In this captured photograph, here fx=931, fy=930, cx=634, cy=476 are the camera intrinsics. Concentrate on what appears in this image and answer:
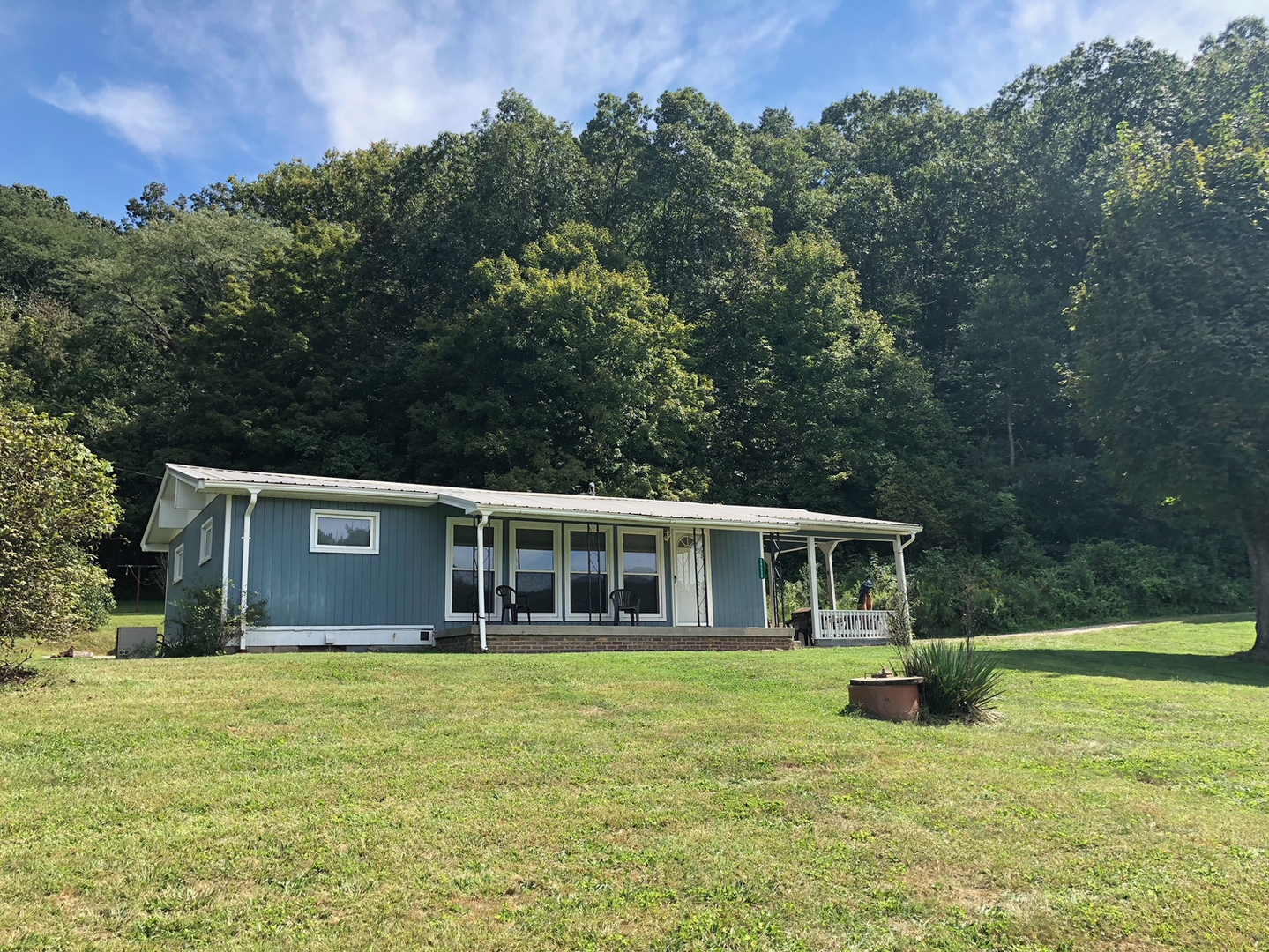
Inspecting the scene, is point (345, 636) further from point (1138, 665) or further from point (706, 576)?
point (1138, 665)

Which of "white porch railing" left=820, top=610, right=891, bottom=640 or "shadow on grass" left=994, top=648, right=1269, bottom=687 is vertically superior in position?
"white porch railing" left=820, top=610, right=891, bottom=640

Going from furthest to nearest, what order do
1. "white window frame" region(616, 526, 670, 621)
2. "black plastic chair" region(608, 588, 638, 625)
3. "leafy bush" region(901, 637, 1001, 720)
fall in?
"white window frame" region(616, 526, 670, 621)
"black plastic chair" region(608, 588, 638, 625)
"leafy bush" region(901, 637, 1001, 720)

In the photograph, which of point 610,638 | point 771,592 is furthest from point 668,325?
point 610,638

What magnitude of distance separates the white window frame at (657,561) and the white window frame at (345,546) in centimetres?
443

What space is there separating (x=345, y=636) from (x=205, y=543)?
3163mm

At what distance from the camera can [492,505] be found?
47.7 ft

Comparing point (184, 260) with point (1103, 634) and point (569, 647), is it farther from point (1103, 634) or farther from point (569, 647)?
point (1103, 634)

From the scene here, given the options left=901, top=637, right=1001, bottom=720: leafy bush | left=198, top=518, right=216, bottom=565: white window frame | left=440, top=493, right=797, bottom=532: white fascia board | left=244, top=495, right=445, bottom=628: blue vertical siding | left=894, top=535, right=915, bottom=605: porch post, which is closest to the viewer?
left=901, top=637, right=1001, bottom=720: leafy bush

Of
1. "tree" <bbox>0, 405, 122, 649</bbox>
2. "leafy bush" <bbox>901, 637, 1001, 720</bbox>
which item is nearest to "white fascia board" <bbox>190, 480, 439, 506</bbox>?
"tree" <bbox>0, 405, 122, 649</bbox>

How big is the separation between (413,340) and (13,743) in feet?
95.7

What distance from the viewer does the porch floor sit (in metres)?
14.2

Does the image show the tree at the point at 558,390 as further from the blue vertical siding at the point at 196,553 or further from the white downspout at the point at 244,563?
the white downspout at the point at 244,563

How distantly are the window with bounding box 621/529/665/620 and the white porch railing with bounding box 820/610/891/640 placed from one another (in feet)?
11.9

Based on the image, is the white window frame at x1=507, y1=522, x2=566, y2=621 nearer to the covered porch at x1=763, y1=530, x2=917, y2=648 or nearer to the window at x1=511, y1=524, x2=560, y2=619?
the window at x1=511, y1=524, x2=560, y2=619
